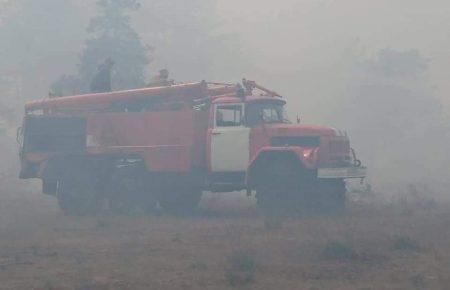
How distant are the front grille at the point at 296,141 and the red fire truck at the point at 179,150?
24mm

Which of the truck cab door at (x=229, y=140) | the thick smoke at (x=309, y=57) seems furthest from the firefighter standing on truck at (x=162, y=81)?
the thick smoke at (x=309, y=57)

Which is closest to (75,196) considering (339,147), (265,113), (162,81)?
(162,81)

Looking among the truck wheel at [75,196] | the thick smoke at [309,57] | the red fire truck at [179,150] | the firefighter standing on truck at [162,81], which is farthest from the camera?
the thick smoke at [309,57]

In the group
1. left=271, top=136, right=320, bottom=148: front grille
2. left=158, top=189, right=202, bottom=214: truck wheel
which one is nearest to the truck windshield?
left=271, top=136, right=320, bottom=148: front grille

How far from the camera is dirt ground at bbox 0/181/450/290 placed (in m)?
10.9

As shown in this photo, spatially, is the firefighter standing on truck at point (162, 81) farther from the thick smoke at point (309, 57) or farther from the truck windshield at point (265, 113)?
the thick smoke at point (309, 57)

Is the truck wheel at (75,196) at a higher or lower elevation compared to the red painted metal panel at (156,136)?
lower

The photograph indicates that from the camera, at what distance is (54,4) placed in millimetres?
75938

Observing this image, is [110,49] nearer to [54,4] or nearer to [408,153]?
[408,153]

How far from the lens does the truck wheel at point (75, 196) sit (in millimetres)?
21188

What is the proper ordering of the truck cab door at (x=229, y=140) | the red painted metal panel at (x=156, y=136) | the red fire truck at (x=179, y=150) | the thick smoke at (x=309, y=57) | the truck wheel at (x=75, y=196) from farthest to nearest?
1. the thick smoke at (x=309, y=57)
2. the truck wheel at (x=75, y=196)
3. the red painted metal panel at (x=156, y=136)
4. the truck cab door at (x=229, y=140)
5. the red fire truck at (x=179, y=150)

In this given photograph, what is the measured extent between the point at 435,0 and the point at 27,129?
3910 inches

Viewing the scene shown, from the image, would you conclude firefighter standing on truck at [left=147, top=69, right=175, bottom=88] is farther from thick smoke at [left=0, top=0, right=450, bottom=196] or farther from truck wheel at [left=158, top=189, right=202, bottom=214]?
thick smoke at [left=0, top=0, right=450, bottom=196]

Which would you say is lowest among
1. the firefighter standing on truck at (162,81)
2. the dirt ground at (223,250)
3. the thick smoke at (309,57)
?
the dirt ground at (223,250)
